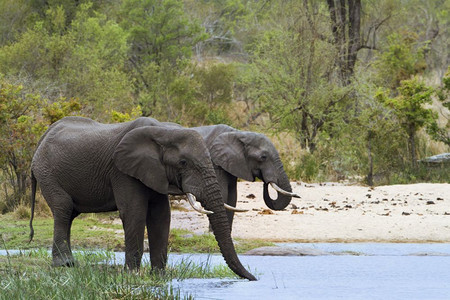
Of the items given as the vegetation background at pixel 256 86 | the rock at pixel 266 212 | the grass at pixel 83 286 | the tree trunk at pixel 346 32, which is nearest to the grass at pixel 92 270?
the grass at pixel 83 286

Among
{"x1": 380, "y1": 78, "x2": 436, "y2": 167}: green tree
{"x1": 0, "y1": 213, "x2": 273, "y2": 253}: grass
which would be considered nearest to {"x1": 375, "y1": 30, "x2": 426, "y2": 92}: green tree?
{"x1": 380, "y1": 78, "x2": 436, "y2": 167}: green tree

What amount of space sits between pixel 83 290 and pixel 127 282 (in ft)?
1.32

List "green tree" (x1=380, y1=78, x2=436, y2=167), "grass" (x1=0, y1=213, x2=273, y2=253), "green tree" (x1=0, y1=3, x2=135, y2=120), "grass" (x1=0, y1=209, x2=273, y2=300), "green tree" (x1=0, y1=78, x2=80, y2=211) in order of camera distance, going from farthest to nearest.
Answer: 1. "green tree" (x1=0, y1=3, x2=135, y2=120)
2. "green tree" (x1=380, y1=78, x2=436, y2=167)
3. "green tree" (x1=0, y1=78, x2=80, y2=211)
4. "grass" (x1=0, y1=213, x2=273, y2=253)
5. "grass" (x1=0, y1=209, x2=273, y2=300)

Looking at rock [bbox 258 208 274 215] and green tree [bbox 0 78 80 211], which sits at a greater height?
green tree [bbox 0 78 80 211]

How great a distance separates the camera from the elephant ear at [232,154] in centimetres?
1096

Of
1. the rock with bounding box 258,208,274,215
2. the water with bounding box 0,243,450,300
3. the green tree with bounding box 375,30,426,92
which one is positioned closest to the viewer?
the water with bounding box 0,243,450,300

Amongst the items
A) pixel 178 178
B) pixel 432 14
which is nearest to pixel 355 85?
pixel 178 178

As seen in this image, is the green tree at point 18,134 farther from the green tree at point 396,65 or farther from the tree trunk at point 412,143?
the green tree at point 396,65

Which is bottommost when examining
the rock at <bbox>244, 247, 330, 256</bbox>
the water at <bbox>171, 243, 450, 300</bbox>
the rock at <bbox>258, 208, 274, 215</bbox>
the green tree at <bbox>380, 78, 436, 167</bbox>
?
the water at <bbox>171, 243, 450, 300</bbox>

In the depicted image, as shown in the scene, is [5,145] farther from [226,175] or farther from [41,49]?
[41,49]

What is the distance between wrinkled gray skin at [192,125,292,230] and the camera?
10980mm

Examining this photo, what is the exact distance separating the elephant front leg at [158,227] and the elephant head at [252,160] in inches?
106

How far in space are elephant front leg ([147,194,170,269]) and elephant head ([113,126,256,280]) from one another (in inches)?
20.3

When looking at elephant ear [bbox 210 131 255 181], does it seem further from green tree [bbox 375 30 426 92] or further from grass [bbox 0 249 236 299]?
green tree [bbox 375 30 426 92]
